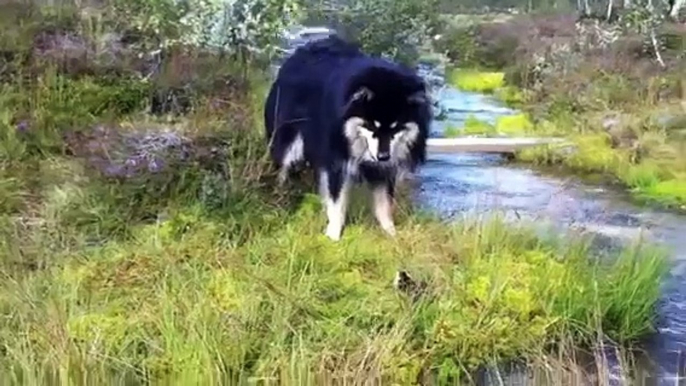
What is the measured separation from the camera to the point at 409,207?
2564mm

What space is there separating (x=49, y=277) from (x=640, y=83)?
136 cm

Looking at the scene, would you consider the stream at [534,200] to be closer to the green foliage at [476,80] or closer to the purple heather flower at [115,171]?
the green foliage at [476,80]

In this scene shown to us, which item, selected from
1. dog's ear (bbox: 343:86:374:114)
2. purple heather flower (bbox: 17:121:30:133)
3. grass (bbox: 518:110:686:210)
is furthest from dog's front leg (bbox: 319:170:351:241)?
purple heather flower (bbox: 17:121:30:133)

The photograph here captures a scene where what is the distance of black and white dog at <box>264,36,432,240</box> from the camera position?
240 centimetres

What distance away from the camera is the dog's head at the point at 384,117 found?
239 centimetres

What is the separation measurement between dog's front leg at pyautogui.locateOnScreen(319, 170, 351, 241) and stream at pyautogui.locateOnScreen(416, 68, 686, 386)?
177 millimetres

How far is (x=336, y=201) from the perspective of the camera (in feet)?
8.29

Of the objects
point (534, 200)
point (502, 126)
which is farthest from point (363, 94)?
point (534, 200)

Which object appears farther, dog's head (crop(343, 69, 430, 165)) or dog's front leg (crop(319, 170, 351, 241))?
dog's front leg (crop(319, 170, 351, 241))

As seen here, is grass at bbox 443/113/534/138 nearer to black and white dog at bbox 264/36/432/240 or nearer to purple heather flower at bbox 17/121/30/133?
black and white dog at bbox 264/36/432/240

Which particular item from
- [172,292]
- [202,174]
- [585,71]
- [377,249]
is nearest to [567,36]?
[585,71]

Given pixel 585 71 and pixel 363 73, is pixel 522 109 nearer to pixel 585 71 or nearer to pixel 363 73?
pixel 585 71

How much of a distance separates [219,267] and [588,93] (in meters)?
0.91

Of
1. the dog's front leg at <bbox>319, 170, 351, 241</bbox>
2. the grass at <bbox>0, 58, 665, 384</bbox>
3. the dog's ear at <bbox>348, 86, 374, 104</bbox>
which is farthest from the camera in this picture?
the dog's front leg at <bbox>319, 170, 351, 241</bbox>
